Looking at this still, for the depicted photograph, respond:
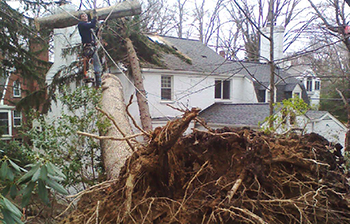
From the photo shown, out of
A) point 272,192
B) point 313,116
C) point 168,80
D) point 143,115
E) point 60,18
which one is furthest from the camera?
point 168,80

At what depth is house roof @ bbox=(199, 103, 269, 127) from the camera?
1497cm

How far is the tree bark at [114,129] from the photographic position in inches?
205

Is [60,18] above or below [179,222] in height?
above

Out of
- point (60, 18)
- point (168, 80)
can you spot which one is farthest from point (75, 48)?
point (168, 80)

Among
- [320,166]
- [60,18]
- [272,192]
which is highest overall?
[60,18]

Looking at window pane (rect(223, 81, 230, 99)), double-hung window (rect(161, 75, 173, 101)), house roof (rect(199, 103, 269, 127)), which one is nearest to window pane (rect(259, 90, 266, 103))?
window pane (rect(223, 81, 230, 99))

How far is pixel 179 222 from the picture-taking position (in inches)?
98.3

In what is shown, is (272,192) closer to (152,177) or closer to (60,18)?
(152,177)

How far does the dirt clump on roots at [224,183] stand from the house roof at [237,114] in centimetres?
1161

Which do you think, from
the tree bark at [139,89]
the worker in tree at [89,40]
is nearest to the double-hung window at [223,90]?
the tree bark at [139,89]

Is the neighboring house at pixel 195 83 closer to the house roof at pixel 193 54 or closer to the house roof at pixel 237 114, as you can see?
the house roof at pixel 193 54

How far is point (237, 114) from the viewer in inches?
637

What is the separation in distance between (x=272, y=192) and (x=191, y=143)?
2.76 feet

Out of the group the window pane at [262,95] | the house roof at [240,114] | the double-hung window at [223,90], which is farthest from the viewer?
the window pane at [262,95]
